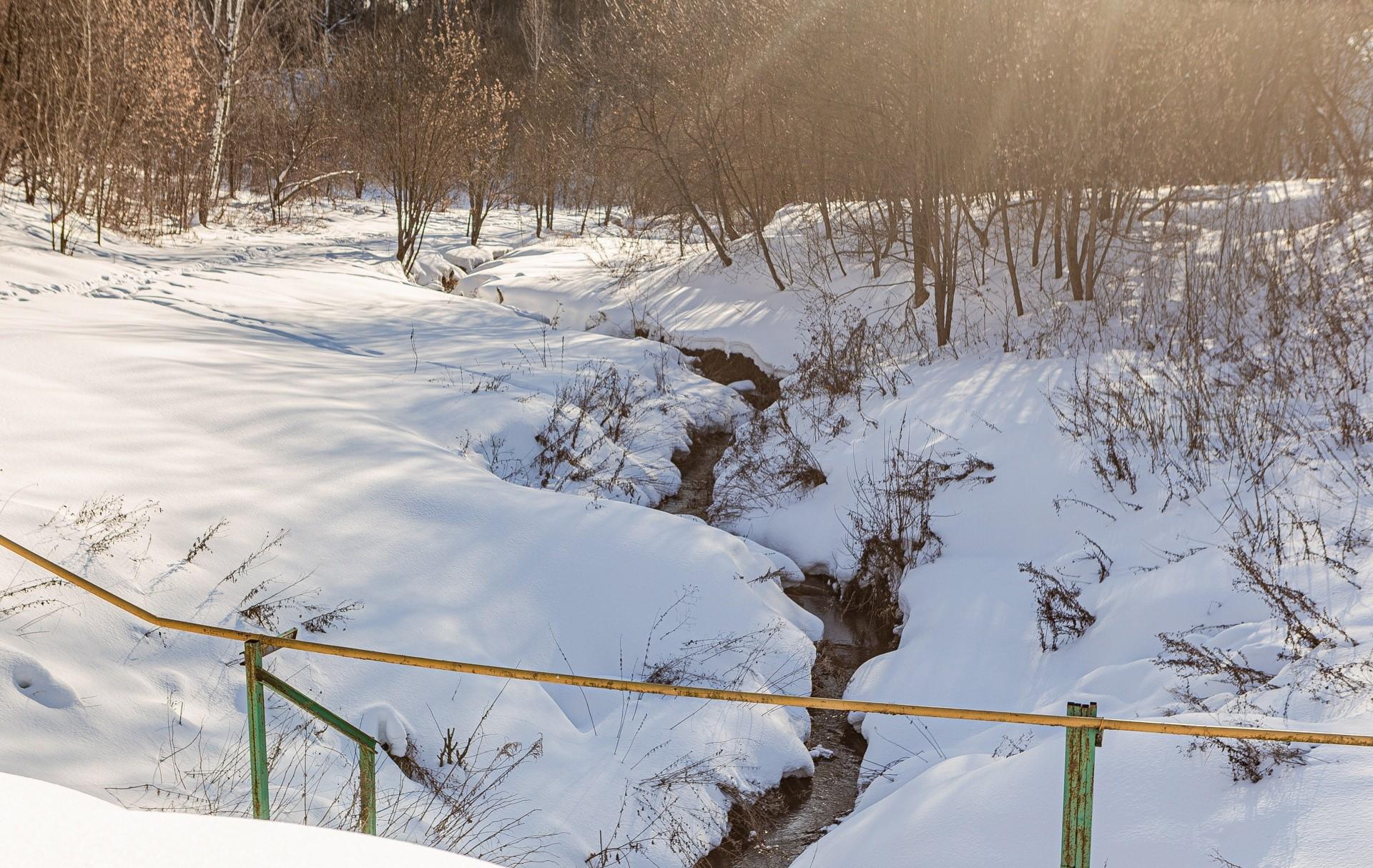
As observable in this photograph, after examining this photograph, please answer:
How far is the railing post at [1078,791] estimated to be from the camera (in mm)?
1652

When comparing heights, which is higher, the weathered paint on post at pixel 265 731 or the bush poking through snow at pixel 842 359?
the bush poking through snow at pixel 842 359

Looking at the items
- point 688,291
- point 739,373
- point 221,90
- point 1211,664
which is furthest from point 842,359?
point 221,90

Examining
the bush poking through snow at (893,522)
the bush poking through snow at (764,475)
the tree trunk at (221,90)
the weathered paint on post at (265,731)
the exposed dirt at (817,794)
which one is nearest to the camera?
the weathered paint on post at (265,731)

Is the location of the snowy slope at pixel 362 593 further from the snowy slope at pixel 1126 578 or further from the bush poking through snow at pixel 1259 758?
the bush poking through snow at pixel 1259 758

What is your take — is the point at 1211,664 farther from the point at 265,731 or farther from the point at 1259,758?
the point at 265,731

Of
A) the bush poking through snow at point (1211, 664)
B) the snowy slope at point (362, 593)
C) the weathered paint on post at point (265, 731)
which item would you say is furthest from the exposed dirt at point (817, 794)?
the weathered paint on post at point (265, 731)

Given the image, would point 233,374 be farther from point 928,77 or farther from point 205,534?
point 928,77

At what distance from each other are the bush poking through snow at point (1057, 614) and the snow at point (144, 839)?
12.5 feet

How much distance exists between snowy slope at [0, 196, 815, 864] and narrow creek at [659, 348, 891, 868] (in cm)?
12

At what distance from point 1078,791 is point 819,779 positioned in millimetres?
2795

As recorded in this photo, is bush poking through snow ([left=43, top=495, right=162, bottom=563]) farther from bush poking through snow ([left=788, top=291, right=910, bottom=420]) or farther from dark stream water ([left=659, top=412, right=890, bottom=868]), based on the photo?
bush poking through snow ([left=788, top=291, right=910, bottom=420])

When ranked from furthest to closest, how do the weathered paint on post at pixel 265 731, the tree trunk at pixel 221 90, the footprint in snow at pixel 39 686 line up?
the tree trunk at pixel 221 90 → the footprint in snow at pixel 39 686 → the weathered paint on post at pixel 265 731

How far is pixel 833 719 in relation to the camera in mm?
4879

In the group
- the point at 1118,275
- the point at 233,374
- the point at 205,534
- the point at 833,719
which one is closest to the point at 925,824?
the point at 833,719
